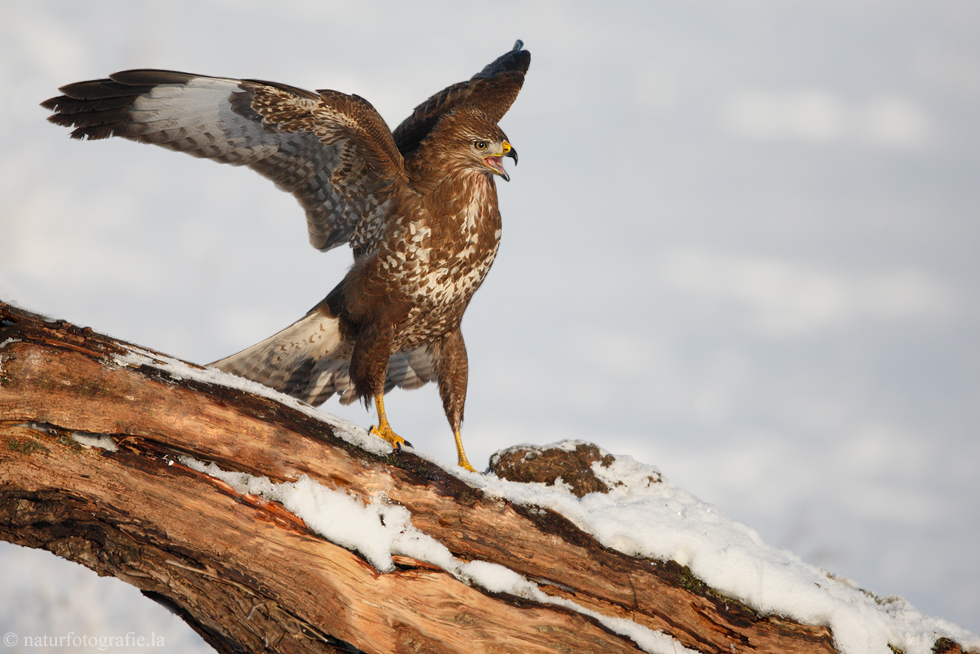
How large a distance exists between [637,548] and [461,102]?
4320mm

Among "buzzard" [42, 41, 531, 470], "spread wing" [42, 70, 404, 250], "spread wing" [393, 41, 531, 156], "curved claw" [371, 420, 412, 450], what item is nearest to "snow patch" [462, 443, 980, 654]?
"curved claw" [371, 420, 412, 450]

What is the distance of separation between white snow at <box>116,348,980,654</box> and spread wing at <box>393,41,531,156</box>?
328cm

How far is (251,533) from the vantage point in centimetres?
338

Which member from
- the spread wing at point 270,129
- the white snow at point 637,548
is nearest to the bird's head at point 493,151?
the spread wing at point 270,129

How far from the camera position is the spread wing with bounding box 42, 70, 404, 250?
464 centimetres

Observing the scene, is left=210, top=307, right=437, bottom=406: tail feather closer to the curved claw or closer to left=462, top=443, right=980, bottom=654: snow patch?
the curved claw

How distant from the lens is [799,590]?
12.8ft

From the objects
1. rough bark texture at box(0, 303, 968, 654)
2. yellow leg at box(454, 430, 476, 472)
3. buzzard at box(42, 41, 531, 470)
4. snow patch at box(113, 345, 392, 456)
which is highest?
buzzard at box(42, 41, 531, 470)

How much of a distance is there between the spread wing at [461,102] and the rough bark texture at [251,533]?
11.2 ft

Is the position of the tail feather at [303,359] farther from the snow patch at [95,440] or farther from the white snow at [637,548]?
the snow patch at [95,440]

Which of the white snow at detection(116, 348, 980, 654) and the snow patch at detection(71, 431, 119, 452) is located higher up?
the white snow at detection(116, 348, 980, 654)

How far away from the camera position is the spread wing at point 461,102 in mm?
6465

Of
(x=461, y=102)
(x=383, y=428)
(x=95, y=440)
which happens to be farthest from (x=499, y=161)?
(x=95, y=440)

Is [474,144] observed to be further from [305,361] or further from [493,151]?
[305,361]
